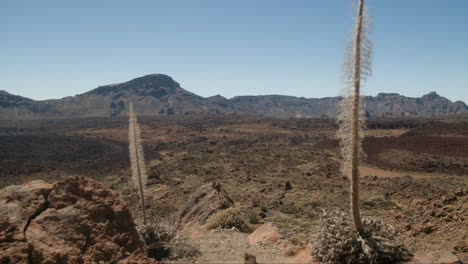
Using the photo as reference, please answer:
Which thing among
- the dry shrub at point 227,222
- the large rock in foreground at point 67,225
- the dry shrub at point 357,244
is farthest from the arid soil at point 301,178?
the large rock in foreground at point 67,225

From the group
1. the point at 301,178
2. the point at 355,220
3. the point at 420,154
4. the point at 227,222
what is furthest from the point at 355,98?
the point at 420,154

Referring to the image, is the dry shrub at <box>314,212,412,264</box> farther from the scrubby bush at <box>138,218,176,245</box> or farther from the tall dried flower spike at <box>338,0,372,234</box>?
the scrubby bush at <box>138,218,176,245</box>

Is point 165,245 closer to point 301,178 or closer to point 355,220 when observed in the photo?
point 355,220

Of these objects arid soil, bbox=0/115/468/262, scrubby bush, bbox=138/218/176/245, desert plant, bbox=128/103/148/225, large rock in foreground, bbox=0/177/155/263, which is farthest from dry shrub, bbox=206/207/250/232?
large rock in foreground, bbox=0/177/155/263

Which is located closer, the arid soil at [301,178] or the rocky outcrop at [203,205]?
the rocky outcrop at [203,205]

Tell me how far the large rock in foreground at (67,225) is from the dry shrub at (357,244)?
2.85m

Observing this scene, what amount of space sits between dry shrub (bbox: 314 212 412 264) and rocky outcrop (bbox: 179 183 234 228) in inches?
253

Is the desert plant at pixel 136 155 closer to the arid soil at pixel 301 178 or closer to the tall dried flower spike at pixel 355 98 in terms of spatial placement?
the arid soil at pixel 301 178

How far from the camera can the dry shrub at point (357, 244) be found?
582 centimetres

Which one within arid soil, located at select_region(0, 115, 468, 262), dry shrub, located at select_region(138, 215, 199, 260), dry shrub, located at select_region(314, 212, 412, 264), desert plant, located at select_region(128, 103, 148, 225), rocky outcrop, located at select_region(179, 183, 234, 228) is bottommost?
arid soil, located at select_region(0, 115, 468, 262)

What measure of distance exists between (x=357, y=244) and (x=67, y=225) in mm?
4395

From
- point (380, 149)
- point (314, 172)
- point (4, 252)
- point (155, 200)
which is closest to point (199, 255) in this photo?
point (4, 252)

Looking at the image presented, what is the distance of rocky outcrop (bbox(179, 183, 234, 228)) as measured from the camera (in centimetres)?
1262

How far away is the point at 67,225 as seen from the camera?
623 cm
